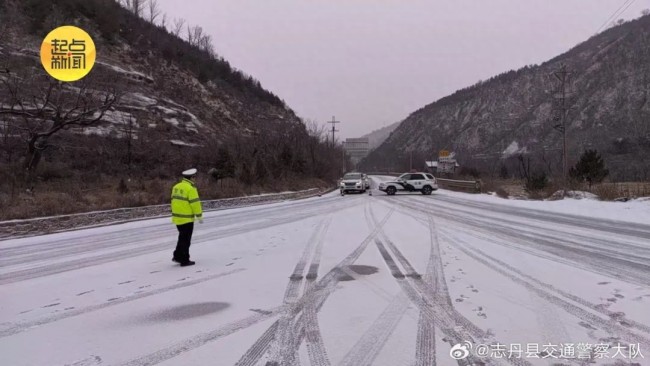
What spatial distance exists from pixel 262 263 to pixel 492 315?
4515mm

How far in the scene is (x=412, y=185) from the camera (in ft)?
114

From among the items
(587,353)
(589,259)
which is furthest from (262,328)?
(589,259)

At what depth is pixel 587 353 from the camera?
3924 millimetres

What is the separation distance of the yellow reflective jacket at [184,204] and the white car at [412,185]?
27.1m

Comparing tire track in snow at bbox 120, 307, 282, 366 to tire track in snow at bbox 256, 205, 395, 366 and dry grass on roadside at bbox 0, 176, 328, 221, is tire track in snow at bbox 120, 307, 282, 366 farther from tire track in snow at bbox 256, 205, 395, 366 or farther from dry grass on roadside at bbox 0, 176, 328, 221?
dry grass on roadside at bbox 0, 176, 328, 221

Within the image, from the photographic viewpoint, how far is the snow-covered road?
407 cm

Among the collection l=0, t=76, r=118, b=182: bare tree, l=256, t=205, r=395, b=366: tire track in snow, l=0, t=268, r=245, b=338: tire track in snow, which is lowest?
l=0, t=268, r=245, b=338: tire track in snow

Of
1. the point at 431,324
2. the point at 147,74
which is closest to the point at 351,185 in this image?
the point at 147,74

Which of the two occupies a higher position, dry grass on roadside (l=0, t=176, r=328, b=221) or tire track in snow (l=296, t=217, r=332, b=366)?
dry grass on roadside (l=0, t=176, r=328, b=221)

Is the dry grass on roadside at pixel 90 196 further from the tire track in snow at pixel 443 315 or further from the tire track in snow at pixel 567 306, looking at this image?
the tire track in snow at pixel 567 306

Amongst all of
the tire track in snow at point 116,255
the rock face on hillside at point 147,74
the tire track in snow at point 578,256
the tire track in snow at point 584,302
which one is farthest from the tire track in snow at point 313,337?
the rock face on hillside at point 147,74

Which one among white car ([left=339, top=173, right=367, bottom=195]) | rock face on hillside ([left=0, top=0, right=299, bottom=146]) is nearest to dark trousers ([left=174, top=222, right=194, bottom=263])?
white car ([left=339, top=173, right=367, bottom=195])

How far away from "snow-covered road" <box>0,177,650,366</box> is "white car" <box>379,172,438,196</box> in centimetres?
2291

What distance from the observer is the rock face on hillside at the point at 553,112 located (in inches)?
3575
